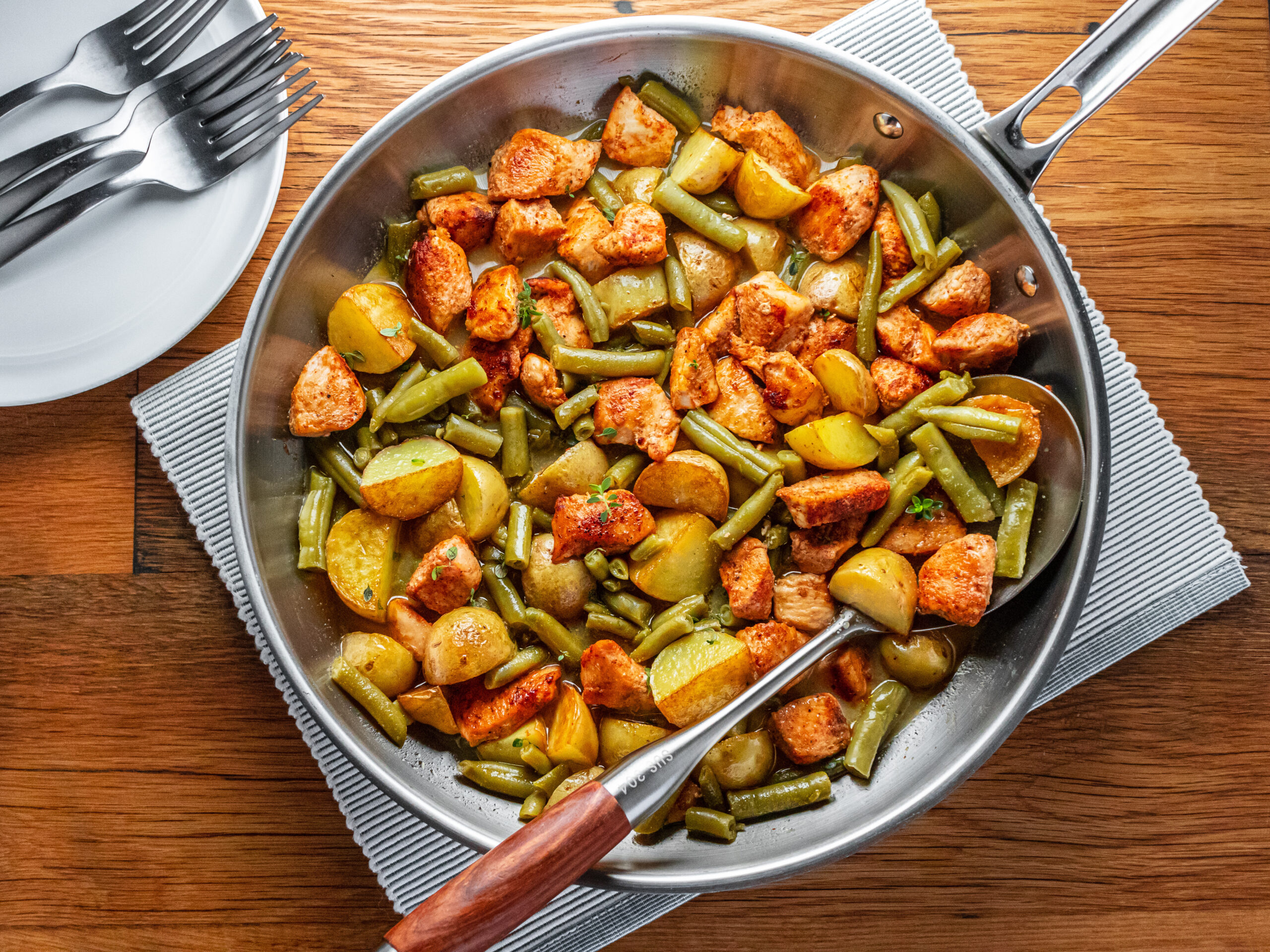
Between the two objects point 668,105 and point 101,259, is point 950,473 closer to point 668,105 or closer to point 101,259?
point 668,105

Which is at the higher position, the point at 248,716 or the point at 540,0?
the point at 540,0

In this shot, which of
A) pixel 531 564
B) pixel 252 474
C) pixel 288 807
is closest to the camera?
pixel 252 474

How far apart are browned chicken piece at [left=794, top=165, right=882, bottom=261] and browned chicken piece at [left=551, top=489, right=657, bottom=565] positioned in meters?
1.11

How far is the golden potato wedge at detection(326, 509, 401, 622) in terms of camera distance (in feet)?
9.36

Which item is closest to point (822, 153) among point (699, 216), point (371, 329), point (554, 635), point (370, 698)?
point (699, 216)

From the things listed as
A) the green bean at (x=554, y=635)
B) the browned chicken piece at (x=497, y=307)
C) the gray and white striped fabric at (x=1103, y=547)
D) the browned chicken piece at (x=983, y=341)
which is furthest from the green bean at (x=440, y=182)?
the browned chicken piece at (x=983, y=341)

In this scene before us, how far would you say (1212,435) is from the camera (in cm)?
333

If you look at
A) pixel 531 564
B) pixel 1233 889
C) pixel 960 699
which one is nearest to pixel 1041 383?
pixel 960 699

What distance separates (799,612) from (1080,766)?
1391mm

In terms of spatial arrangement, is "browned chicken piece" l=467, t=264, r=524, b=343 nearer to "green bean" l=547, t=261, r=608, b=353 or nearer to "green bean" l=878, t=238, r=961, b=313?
"green bean" l=547, t=261, r=608, b=353

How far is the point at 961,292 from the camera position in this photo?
9.58 ft

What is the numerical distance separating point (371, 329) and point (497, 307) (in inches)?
16.5

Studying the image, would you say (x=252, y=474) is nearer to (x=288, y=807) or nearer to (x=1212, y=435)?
(x=288, y=807)

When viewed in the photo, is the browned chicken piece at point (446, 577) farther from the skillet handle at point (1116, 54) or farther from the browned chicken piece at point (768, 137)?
the skillet handle at point (1116, 54)
